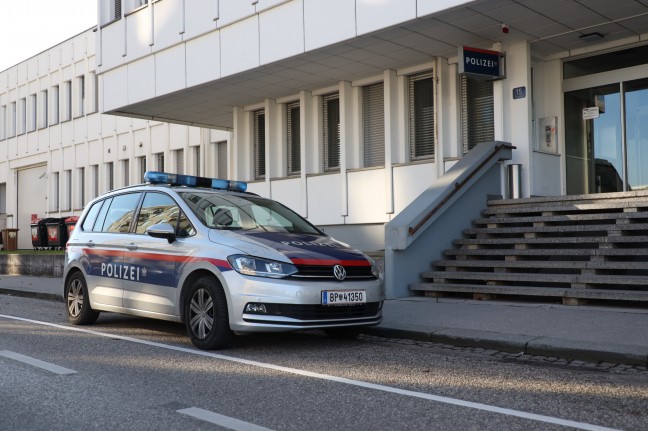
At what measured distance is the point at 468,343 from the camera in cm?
787

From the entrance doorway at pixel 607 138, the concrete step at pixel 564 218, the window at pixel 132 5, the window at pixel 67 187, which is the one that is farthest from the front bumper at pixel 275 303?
the window at pixel 67 187

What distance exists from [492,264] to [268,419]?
697 cm

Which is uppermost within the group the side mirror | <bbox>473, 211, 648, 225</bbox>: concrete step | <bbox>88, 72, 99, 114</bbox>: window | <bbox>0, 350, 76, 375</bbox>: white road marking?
<bbox>88, 72, 99, 114</bbox>: window

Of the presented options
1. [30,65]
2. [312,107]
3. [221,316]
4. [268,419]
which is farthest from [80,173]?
[268,419]

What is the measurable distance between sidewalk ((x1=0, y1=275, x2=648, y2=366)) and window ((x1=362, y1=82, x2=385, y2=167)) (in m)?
6.52

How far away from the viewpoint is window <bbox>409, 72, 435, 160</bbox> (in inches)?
625

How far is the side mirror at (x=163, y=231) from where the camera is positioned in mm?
7945

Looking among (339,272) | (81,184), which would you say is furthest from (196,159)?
(339,272)

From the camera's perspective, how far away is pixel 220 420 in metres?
4.88

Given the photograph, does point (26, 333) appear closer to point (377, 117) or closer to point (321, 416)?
point (321, 416)

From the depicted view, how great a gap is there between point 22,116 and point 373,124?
28360 mm

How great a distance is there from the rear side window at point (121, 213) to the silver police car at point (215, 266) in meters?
0.02

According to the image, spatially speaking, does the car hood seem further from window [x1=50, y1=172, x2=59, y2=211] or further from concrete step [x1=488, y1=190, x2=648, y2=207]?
window [x1=50, y1=172, x2=59, y2=211]

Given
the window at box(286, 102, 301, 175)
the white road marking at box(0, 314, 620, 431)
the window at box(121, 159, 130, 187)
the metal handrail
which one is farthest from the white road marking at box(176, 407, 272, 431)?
the window at box(121, 159, 130, 187)
